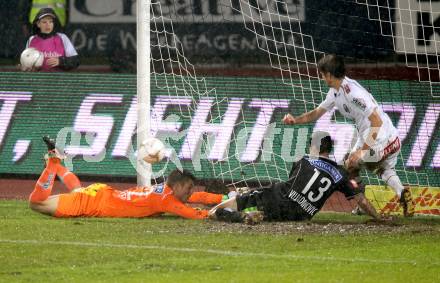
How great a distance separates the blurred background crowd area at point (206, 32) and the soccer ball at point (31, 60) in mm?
772

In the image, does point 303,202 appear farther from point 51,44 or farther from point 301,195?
point 51,44

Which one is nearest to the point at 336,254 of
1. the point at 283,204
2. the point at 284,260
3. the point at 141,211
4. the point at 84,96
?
the point at 284,260

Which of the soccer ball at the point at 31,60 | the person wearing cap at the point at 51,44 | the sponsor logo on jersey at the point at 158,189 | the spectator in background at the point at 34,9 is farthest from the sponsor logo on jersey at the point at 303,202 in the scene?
the spectator in background at the point at 34,9

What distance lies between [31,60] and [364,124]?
5.89 m

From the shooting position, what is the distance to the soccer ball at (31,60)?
55.7ft

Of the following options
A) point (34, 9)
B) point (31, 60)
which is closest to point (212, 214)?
point (31, 60)

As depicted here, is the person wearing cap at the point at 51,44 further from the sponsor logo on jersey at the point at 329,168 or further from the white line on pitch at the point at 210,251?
the white line on pitch at the point at 210,251

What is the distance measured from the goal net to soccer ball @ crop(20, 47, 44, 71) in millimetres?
1563

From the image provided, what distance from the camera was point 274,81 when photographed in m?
15.4

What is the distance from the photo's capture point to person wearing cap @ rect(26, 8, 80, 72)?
17297 mm

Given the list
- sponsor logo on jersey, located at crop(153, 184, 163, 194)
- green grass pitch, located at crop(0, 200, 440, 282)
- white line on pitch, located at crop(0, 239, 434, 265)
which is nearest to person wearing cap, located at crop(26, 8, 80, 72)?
green grass pitch, located at crop(0, 200, 440, 282)

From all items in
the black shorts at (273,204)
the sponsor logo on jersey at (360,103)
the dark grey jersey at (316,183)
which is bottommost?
the black shorts at (273,204)

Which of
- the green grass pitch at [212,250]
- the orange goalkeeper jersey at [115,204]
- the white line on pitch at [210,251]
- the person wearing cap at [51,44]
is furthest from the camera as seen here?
the person wearing cap at [51,44]

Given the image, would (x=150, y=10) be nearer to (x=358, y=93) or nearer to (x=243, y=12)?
(x=243, y=12)
